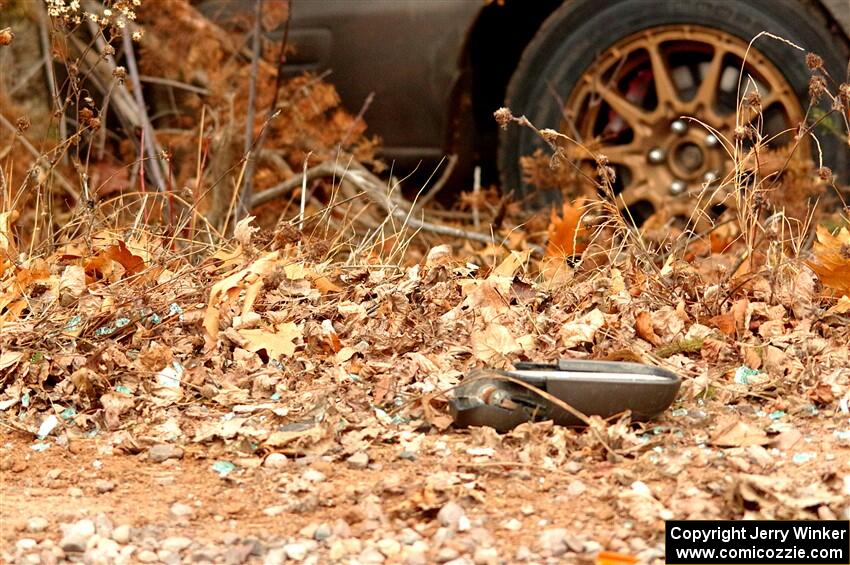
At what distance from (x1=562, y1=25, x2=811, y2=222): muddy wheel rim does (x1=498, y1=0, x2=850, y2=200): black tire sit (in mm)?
45

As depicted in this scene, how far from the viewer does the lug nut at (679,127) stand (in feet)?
15.7

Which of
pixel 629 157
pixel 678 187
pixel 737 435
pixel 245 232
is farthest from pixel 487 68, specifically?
pixel 737 435

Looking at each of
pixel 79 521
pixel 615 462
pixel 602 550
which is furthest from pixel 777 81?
pixel 79 521

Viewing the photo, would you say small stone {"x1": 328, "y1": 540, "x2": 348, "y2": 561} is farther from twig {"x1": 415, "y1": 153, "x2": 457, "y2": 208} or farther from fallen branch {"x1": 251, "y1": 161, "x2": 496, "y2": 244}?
twig {"x1": 415, "y1": 153, "x2": 457, "y2": 208}

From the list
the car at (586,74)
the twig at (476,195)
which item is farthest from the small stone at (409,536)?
the twig at (476,195)

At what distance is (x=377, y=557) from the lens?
2119 mm

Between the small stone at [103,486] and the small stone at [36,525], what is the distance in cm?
17

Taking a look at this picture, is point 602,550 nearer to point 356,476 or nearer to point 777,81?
point 356,476

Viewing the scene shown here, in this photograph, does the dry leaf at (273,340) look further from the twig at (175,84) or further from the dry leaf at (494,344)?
the twig at (175,84)

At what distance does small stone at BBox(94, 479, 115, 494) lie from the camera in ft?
7.93

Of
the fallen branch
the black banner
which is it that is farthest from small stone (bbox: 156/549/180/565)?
the fallen branch

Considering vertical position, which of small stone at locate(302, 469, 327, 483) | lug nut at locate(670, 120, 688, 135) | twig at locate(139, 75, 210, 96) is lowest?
small stone at locate(302, 469, 327, 483)

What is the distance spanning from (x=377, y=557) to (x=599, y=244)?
1.87 metres

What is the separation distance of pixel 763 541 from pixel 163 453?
3.94 ft
